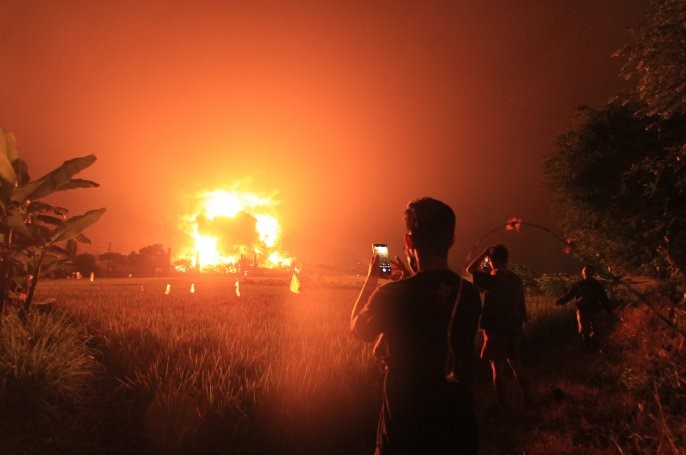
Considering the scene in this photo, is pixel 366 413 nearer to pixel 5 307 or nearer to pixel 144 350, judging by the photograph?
pixel 144 350

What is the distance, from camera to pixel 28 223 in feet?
25.3

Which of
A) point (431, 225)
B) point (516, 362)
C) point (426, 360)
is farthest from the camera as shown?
point (516, 362)

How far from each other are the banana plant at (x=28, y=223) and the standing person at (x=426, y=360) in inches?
258

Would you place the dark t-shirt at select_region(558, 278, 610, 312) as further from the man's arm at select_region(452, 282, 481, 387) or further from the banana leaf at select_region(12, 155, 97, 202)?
the banana leaf at select_region(12, 155, 97, 202)

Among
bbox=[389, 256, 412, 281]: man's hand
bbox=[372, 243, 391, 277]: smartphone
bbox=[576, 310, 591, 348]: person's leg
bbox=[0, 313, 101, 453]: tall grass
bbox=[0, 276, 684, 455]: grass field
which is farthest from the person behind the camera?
bbox=[576, 310, 591, 348]: person's leg

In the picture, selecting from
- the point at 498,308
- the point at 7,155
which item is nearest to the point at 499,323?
the point at 498,308

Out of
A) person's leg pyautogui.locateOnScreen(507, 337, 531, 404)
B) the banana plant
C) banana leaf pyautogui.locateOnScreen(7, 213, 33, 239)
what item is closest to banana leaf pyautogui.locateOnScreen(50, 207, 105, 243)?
the banana plant

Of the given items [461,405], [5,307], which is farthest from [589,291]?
[5,307]

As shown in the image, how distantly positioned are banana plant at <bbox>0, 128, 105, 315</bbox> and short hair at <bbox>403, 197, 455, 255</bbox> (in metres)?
6.58

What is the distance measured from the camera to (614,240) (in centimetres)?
1931

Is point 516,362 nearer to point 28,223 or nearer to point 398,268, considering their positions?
point 398,268

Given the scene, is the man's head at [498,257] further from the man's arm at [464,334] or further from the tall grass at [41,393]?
the tall grass at [41,393]

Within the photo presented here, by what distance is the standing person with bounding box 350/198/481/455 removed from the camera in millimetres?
2416

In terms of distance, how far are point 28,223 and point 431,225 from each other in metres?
8.09
